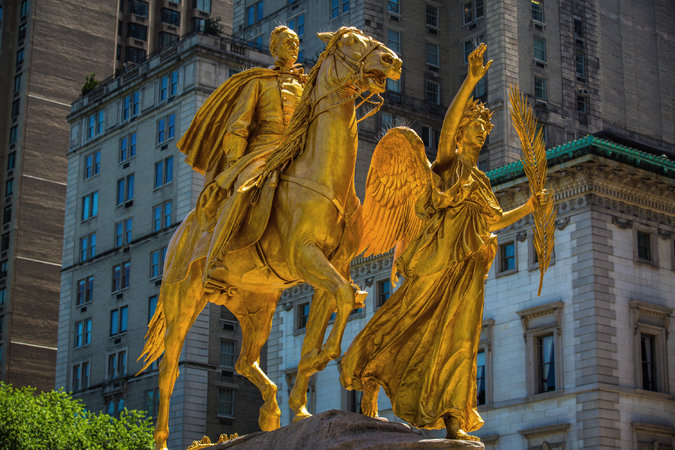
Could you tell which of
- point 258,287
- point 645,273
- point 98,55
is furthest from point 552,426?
point 98,55

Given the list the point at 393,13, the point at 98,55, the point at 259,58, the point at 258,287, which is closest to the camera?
the point at 258,287

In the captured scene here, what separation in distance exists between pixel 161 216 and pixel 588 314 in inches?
1204

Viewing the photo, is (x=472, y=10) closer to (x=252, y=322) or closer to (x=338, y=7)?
(x=338, y=7)

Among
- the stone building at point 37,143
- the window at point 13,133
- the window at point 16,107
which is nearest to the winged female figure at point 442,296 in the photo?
the stone building at point 37,143

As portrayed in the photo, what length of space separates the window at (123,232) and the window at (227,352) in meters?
9.09

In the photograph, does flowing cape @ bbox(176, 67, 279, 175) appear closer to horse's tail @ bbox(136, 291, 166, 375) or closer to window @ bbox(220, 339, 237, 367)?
horse's tail @ bbox(136, 291, 166, 375)

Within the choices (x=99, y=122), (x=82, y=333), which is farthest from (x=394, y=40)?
(x=82, y=333)

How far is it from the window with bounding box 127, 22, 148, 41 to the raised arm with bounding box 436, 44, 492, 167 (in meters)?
85.9

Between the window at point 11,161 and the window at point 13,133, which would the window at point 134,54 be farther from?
the window at point 11,161

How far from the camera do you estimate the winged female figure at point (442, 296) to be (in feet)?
42.5

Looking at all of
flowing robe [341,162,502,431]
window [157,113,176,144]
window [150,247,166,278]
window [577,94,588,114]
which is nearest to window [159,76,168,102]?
window [157,113,176,144]

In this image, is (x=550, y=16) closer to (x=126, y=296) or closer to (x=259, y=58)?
(x=259, y=58)

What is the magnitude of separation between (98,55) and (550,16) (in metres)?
35.3

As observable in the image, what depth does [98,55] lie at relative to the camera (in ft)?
299
